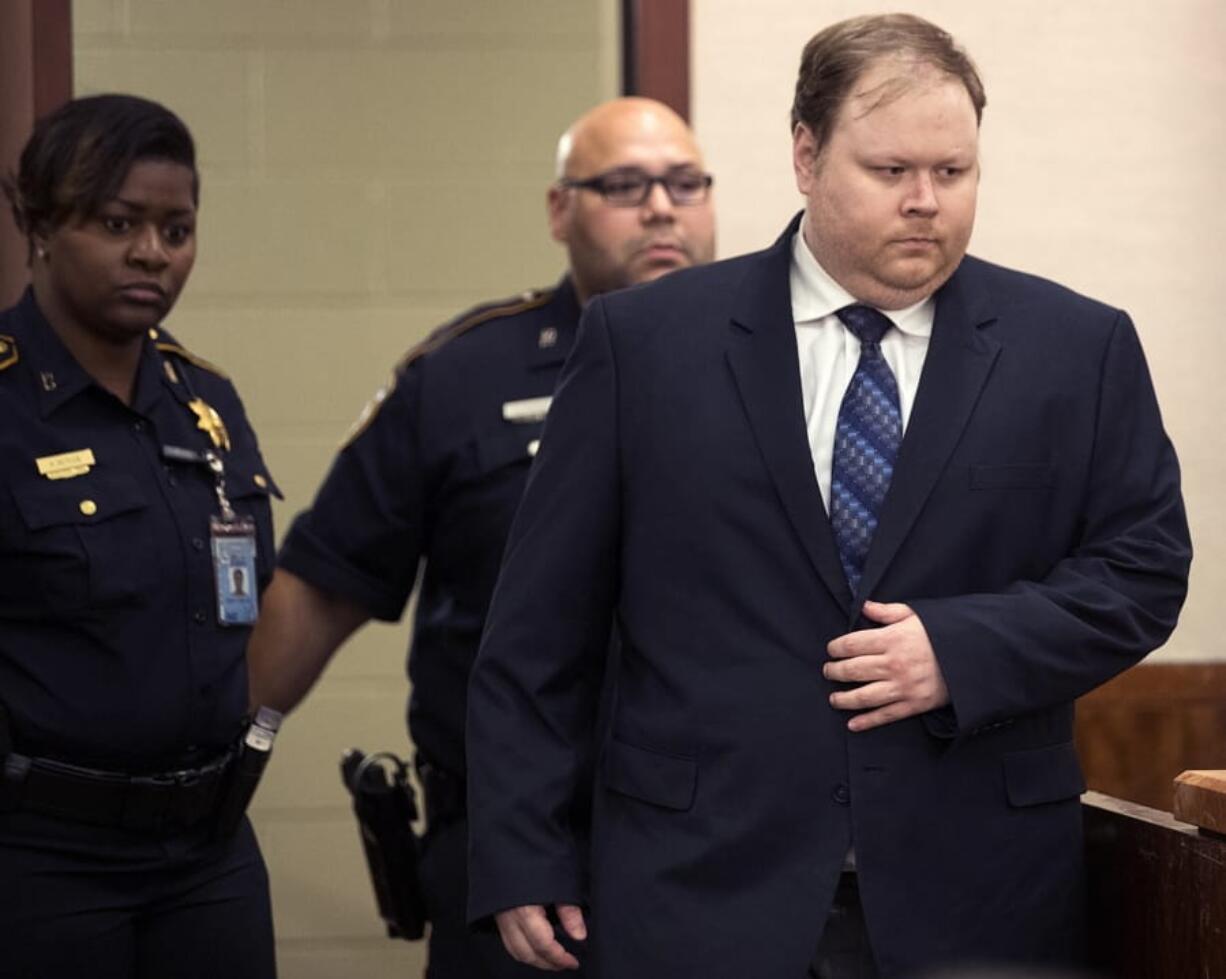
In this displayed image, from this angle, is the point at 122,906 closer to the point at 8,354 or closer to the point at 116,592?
the point at 116,592

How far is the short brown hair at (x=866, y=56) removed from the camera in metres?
2.02

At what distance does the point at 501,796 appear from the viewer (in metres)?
2.09

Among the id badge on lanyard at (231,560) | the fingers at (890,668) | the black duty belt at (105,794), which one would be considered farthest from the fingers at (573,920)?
the id badge on lanyard at (231,560)

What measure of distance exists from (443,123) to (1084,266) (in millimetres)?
1473

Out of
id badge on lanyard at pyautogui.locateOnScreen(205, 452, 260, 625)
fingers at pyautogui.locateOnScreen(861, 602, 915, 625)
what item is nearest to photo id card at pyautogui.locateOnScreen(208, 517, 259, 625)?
id badge on lanyard at pyautogui.locateOnScreen(205, 452, 260, 625)

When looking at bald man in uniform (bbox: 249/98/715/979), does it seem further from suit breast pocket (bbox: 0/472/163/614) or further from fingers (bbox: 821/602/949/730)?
fingers (bbox: 821/602/949/730)

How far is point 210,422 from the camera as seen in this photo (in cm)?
289

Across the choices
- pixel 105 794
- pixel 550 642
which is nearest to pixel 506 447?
pixel 105 794

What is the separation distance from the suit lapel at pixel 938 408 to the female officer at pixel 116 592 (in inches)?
40.5

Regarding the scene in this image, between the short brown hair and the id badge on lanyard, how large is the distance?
3.44 ft

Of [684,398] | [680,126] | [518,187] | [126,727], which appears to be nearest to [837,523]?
[684,398]

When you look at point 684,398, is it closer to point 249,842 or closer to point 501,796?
point 501,796

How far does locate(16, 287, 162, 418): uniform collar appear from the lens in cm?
267

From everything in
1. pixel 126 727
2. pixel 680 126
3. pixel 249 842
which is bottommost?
pixel 249 842
